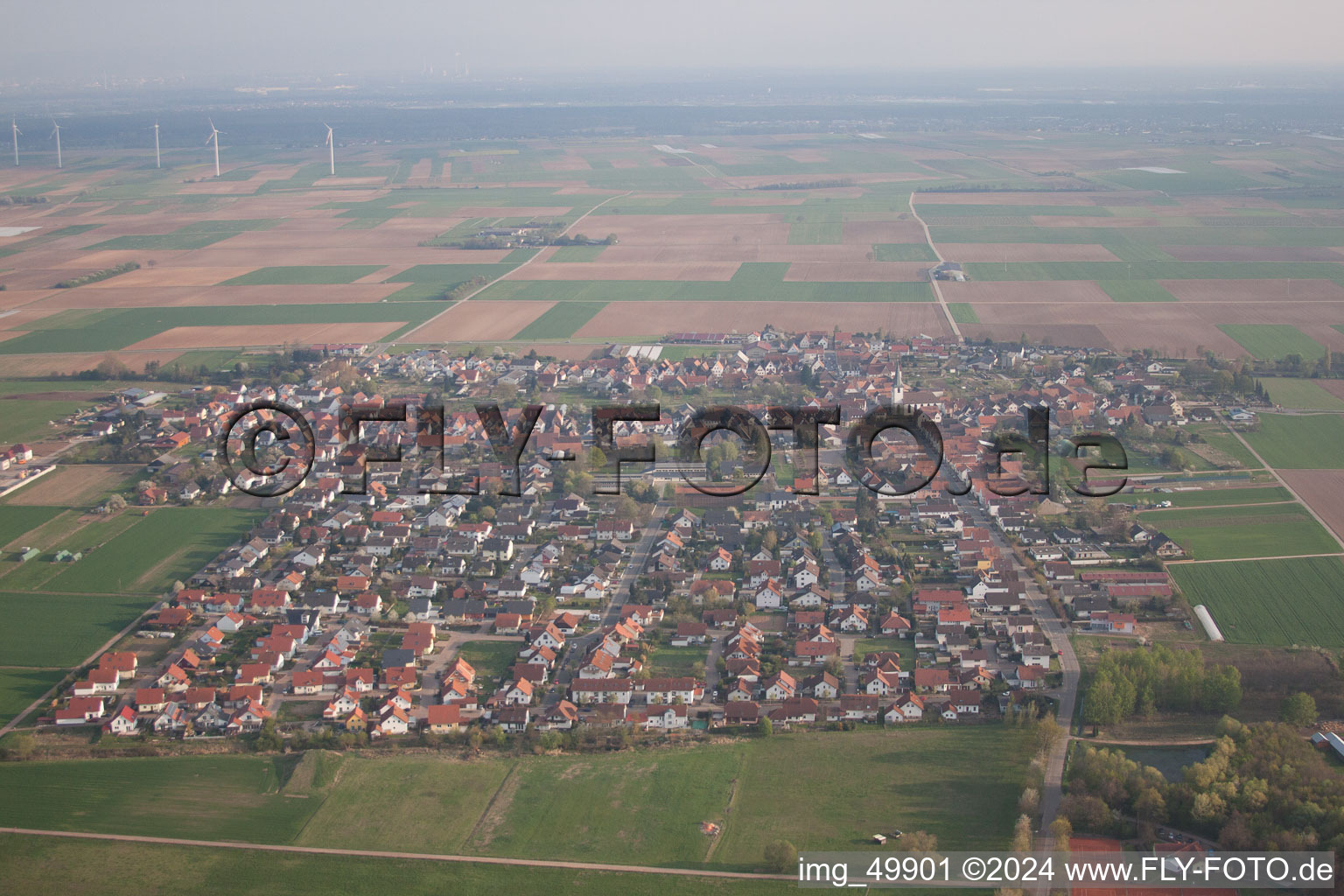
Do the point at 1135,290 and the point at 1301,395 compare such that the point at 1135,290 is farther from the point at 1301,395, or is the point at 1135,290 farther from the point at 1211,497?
the point at 1211,497

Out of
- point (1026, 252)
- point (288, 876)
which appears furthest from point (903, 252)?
point (288, 876)

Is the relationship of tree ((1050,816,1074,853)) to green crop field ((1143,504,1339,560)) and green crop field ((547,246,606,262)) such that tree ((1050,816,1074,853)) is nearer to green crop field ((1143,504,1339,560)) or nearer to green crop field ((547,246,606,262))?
green crop field ((1143,504,1339,560))

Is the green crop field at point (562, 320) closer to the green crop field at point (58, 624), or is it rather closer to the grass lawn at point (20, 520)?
the grass lawn at point (20, 520)

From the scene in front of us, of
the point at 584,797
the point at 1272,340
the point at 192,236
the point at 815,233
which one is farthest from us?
the point at 192,236

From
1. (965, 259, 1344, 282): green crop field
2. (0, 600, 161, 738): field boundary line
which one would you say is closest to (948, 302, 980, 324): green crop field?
(965, 259, 1344, 282): green crop field

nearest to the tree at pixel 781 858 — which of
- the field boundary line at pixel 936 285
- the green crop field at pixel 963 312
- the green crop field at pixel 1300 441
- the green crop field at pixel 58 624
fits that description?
the green crop field at pixel 58 624

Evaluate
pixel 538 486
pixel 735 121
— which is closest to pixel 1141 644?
pixel 538 486

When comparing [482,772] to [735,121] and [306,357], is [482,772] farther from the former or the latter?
[735,121]
